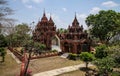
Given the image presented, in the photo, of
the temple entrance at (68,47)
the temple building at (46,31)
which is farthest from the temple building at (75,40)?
the temple building at (46,31)

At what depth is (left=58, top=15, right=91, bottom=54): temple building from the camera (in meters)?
38.3

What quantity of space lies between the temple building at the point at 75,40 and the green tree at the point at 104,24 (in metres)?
8.35

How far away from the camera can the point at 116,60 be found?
21984mm

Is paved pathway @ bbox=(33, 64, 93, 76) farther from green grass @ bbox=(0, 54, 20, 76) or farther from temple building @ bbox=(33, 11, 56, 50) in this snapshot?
temple building @ bbox=(33, 11, 56, 50)

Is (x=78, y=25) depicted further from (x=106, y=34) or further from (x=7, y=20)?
A: (x=7, y=20)

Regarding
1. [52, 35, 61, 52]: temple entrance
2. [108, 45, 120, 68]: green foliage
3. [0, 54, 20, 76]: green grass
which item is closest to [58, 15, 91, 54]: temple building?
[52, 35, 61, 52]: temple entrance

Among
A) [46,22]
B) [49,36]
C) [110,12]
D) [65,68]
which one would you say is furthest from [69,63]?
[110,12]

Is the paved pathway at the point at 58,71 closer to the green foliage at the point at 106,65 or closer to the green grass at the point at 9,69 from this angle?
the green grass at the point at 9,69

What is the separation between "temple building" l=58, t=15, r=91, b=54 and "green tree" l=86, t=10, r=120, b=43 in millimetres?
8346

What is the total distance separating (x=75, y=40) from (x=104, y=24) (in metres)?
11.9

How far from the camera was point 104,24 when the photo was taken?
44969 millimetres

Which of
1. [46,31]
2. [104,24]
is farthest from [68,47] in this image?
[104,24]

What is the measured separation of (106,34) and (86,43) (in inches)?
392

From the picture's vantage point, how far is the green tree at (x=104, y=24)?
4400 centimetres
